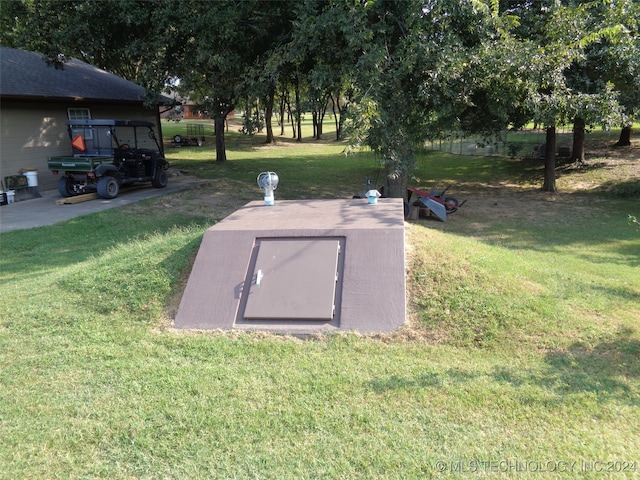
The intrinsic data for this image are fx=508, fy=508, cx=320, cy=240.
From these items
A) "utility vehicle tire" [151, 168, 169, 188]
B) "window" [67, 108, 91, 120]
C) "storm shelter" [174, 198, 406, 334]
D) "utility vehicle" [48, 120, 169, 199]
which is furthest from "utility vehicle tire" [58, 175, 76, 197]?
"storm shelter" [174, 198, 406, 334]

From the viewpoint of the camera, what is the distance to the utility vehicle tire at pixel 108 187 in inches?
526

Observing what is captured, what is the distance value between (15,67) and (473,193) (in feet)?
50.3

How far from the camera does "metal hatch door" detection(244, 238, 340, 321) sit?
475 centimetres

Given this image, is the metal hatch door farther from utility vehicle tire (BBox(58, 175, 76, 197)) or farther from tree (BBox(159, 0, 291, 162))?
utility vehicle tire (BBox(58, 175, 76, 197))

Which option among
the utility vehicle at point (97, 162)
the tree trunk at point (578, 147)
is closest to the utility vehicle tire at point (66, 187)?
the utility vehicle at point (97, 162)

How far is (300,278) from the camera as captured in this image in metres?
4.95

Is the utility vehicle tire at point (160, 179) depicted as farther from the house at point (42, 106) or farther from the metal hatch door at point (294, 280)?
the metal hatch door at point (294, 280)

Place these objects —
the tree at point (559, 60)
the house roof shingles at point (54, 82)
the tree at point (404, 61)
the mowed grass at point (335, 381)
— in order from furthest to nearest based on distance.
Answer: the house roof shingles at point (54, 82), the tree at point (559, 60), the tree at point (404, 61), the mowed grass at point (335, 381)

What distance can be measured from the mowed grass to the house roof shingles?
407 inches

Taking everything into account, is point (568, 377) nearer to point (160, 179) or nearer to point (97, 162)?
point (97, 162)

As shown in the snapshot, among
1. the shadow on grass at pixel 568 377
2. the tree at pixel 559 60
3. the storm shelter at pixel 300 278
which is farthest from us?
the tree at pixel 559 60

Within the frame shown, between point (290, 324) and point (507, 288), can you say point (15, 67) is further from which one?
point (507, 288)

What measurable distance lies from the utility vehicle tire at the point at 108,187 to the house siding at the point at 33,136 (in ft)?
10.7

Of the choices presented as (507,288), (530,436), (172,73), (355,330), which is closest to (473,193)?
(172,73)
